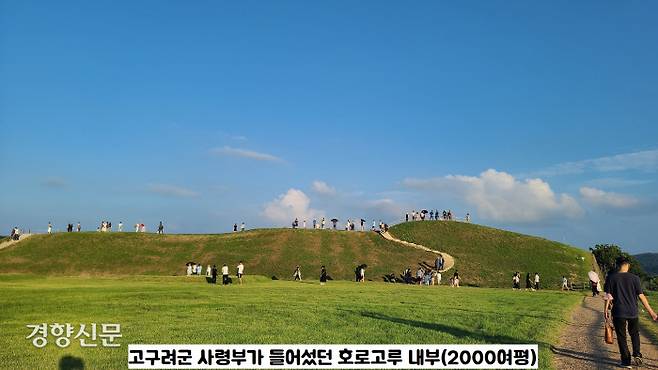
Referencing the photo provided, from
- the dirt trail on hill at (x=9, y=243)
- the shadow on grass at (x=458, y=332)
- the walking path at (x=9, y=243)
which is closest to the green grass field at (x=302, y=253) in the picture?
the dirt trail on hill at (x=9, y=243)

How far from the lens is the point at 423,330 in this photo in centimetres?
1762

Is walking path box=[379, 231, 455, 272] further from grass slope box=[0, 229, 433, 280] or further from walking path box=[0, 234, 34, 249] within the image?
walking path box=[0, 234, 34, 249]

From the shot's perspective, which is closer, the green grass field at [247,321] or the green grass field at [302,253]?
the green grass field at [247,321]

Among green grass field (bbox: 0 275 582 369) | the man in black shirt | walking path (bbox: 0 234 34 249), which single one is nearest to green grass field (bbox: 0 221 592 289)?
walking path (bbox: 0 234 34 249)

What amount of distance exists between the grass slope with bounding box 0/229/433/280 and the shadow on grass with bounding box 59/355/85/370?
5542 cm

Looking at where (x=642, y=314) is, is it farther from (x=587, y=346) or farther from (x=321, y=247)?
(x=321, y=247)

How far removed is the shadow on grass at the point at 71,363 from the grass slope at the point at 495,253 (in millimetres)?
60410

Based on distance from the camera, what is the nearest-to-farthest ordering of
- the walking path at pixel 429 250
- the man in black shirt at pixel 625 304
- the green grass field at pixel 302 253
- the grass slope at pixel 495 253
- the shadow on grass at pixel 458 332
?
1. the man in black shirt at pixel 625 304
2. the shadow on grass at pixel 458 332
3. the grass slope at pixel 495 253
4. the green grass field at pixel 302 253
5. the walking path at pixel 429 250

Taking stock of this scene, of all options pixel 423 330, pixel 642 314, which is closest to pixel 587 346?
pixel 423 330

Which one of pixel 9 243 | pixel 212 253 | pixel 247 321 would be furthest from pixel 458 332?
pixel 9 243

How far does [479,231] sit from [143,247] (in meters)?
55.6
